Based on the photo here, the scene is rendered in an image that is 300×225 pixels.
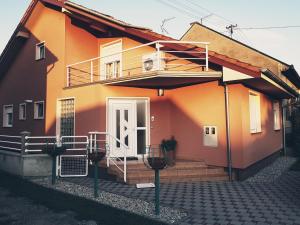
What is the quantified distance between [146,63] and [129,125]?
2580mm

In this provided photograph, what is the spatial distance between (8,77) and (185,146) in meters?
12.4

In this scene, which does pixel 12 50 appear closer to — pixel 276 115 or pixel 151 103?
pixel 151 103

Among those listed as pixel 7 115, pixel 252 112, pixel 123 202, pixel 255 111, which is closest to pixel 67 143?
pixel 123 202

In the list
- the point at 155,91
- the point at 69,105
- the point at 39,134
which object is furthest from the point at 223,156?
the point at 39,134

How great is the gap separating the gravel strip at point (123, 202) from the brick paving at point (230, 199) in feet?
0.90

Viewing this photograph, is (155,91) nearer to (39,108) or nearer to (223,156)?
(223,156)

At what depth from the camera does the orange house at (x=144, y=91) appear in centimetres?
967

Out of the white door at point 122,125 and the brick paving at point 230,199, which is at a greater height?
the white door at point 122,125

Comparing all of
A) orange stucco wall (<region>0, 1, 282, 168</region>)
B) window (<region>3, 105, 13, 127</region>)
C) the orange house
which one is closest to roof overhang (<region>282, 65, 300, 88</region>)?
the orange house

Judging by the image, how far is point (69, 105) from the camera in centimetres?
1241

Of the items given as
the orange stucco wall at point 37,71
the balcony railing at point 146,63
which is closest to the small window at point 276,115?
the balcony railing at point 146,63

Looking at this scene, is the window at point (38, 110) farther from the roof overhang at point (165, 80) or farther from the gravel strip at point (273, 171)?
the gravel strip at point (273, 171)

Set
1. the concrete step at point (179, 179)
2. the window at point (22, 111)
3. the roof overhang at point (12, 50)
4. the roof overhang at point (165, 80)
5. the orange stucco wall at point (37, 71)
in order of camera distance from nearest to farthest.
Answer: the concrete step at point (179, 179)
the roof overhang at point (165, 80)
the orange stucco wall at point (37, 71)
the roof overhang at point (12, 50)
the window at point (22, 111)

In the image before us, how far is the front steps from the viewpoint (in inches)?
356
